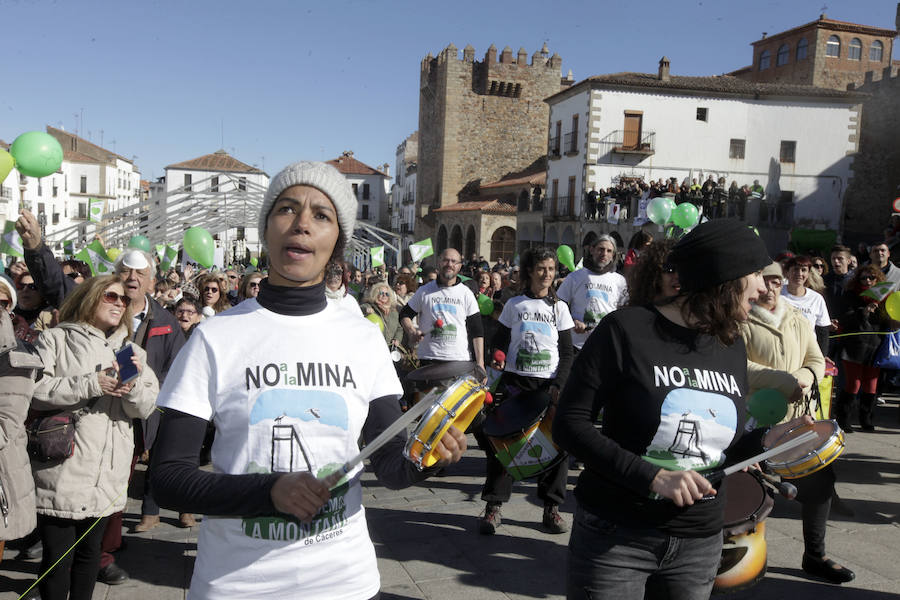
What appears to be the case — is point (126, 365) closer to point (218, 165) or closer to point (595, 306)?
point (595, 306)

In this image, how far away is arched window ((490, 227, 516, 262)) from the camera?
4447 centimetres

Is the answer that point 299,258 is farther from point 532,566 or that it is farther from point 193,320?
point 193,320

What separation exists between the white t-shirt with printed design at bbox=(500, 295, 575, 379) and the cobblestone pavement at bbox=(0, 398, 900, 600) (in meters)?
1.12

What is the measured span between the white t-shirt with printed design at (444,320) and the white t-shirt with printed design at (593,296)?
1.02m

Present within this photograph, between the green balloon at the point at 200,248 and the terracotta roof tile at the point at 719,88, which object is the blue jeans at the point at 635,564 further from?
the terracotta roof tile at the point at 719,88

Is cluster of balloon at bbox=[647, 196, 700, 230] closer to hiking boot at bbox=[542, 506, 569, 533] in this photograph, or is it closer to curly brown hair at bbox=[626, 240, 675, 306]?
hiking boot at bbox=[542, 506, 569, 533]

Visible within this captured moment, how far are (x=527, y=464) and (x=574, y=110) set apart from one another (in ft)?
108

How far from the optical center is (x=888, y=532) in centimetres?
505

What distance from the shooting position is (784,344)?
13.5 feet

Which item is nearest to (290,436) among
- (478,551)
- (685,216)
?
(478,551)

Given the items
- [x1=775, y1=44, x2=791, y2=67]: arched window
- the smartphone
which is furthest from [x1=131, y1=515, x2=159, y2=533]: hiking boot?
[x1=775, y1=44, x2=791, y2=67]: arched window

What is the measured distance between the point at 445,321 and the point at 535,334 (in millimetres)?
1508

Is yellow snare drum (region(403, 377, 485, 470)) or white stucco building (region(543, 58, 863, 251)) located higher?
white stucco building (region(543, 58, 863, 251))

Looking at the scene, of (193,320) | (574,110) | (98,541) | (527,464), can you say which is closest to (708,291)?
(527,464)
